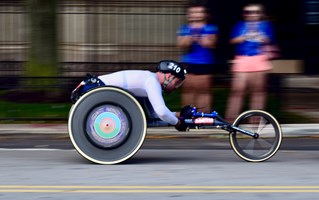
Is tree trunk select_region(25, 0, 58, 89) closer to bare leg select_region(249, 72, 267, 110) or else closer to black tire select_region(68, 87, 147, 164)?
bare leg select_region(249, 72, 267, 110)

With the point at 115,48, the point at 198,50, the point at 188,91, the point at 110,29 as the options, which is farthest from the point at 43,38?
the point at 110,29

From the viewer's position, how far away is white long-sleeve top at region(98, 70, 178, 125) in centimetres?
911

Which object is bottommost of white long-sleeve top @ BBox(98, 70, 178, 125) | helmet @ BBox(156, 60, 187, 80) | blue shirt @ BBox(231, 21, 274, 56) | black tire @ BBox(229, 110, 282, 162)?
black tire @ BBox(229, 110, 282, 162)

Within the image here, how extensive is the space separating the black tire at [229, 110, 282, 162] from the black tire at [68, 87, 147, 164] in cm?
126

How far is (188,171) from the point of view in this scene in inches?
352

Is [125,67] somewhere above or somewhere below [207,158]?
above

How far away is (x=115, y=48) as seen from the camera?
19.5m

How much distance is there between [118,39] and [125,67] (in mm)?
5451

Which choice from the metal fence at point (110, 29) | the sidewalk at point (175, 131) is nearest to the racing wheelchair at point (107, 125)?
the sidewalk at point (175, 131)

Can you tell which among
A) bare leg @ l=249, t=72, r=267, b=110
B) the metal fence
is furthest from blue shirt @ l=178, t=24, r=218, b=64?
the metal fence

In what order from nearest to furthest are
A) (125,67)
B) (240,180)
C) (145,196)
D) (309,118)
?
(145,196) → (240,180) → (309,118) → (125,67)

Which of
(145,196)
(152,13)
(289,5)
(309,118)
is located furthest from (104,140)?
(152,13)

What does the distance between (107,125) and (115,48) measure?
414 inches

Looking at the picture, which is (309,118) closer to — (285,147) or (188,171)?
(285,147)
